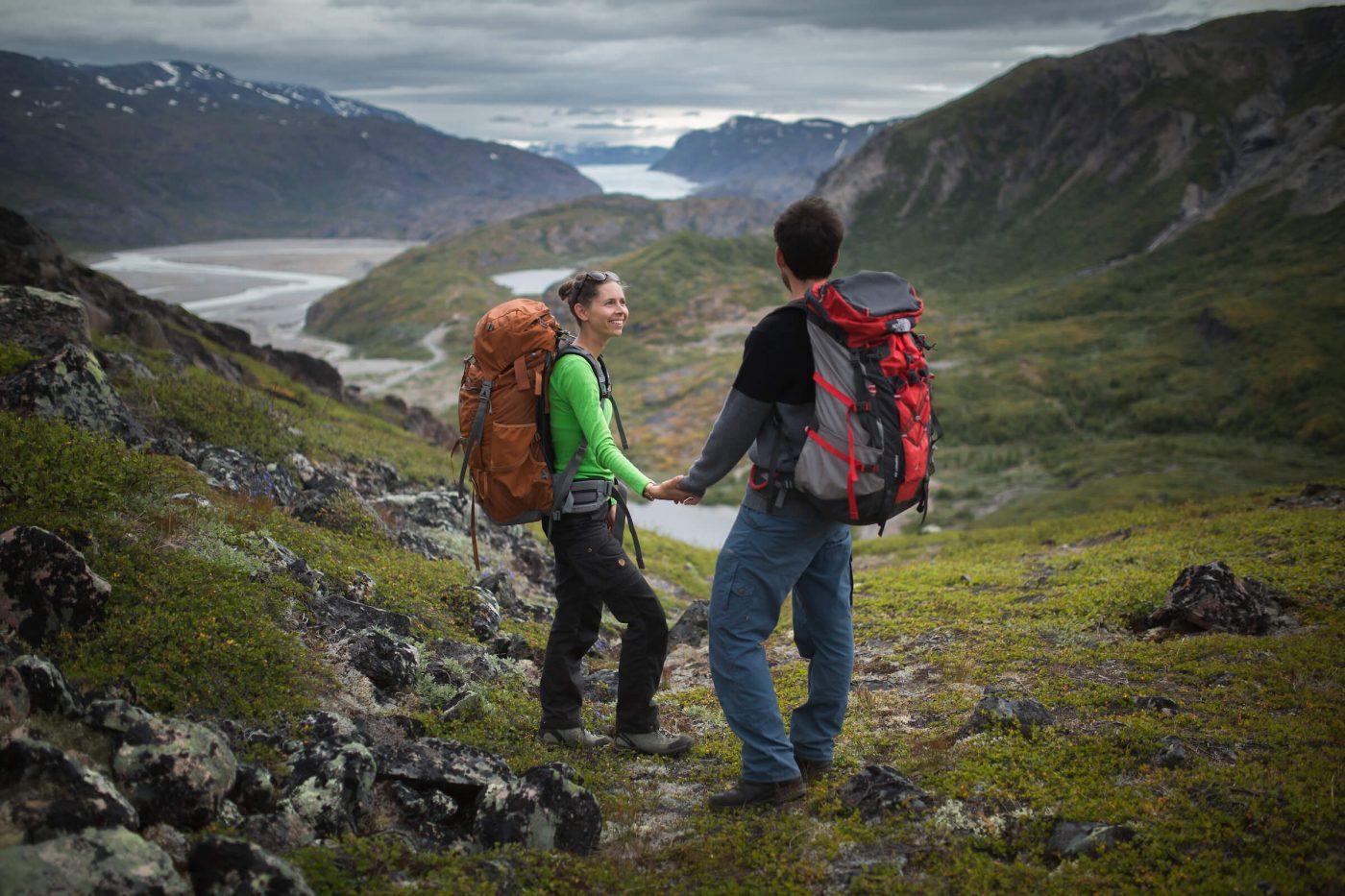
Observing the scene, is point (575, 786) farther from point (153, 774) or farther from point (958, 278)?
point (958, 278)

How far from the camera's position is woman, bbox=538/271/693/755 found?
730cm

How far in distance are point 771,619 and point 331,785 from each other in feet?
12.1

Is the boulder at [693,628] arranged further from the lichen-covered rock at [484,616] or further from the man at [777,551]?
the man at [777,551]

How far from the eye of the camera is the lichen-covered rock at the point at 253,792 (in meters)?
6.04

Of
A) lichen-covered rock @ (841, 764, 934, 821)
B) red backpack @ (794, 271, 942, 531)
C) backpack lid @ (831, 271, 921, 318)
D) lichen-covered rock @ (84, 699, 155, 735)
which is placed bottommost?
lichen-covered rock @ (841, 764, 934, 821)

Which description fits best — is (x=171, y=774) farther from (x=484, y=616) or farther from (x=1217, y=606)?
(x=1217, y=606)

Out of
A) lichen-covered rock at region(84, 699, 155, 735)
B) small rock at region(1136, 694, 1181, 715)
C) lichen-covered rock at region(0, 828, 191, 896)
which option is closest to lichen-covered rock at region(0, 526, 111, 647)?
lichen-covered rock at region(84, 699, 155, 735)

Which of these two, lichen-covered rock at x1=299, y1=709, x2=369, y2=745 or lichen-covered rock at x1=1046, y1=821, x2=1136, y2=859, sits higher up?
lichen-covered rock at x1=1046, y1=821, x2=1136, y2=859

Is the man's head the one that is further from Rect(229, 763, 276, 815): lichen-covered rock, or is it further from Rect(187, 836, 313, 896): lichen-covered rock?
Rect(229, 763, 276, 815): lichen-covered rock

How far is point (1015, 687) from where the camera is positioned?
31.3 feet

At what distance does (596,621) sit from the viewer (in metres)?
8.27

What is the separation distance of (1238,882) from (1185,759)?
182 centimetres

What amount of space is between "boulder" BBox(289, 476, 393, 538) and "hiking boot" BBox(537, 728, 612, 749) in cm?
671

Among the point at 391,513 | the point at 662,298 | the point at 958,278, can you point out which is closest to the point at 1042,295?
the point at 958,278
